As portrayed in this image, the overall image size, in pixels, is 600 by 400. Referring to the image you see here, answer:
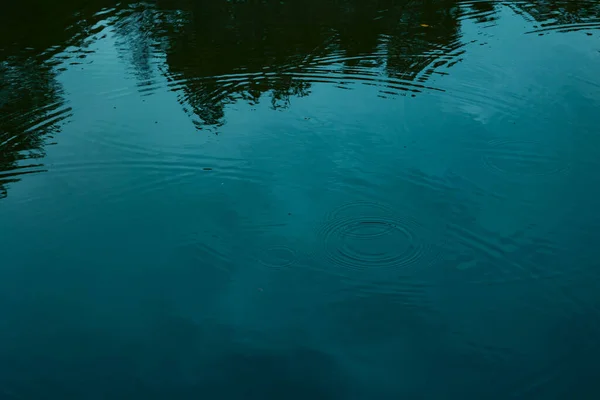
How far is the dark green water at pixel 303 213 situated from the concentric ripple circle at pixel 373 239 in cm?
2

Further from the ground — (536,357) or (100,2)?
(100,2)

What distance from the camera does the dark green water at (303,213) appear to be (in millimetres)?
4566

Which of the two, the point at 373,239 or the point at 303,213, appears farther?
the point at 303,213

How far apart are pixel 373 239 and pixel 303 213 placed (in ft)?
2.63

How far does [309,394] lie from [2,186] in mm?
4352

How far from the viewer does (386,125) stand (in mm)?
7301

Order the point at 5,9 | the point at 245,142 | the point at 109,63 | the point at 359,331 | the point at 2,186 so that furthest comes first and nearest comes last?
1. the point at 5,9
2. the point at 109,63
3. the point at 245,142
4. the point at 2,186
5. the point at 359,331

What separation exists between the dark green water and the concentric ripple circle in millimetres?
25

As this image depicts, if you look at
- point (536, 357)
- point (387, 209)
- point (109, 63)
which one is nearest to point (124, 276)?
point (387, 209)

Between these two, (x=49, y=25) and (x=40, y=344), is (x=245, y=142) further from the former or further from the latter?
(x=49, y=25)

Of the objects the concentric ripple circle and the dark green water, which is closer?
the dark green water

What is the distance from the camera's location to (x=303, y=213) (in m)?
5.96

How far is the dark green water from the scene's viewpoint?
4566mm

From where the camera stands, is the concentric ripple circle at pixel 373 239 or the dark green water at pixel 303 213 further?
the concentric ripple circle at pixel 373 239
